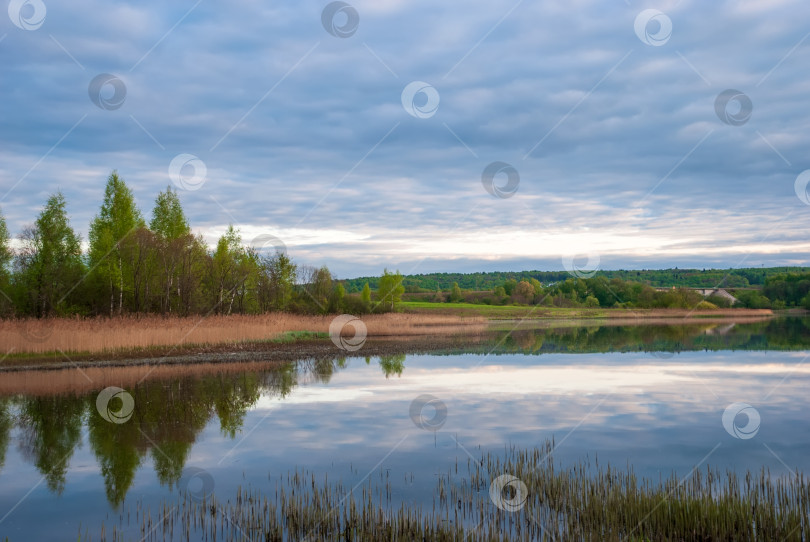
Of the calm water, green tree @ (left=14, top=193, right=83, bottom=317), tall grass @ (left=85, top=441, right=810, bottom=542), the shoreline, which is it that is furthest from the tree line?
tall grass @ (left=85, top=441, right=810, bottom=542)

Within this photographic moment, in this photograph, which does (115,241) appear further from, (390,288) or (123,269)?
(390,288)

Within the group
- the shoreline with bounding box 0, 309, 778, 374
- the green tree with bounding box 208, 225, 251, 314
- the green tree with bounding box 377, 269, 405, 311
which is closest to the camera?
the shoreline with bounding box 0, 309, 778, 374

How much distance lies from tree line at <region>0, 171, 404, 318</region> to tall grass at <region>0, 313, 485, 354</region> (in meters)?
5.32

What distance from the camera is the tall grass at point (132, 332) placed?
30.2 meters

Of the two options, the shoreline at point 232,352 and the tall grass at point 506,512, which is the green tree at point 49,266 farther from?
the tall grass at point 506,512

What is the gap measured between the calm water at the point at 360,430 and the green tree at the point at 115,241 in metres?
24.3

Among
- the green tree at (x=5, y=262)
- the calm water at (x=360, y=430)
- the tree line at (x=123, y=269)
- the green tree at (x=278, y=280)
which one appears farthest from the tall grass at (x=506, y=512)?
the green tree at (x=278, y=280)

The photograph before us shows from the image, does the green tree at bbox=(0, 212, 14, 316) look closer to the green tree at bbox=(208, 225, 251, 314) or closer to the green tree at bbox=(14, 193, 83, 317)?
the green tree at bbox=(14, 193, 83, 317)

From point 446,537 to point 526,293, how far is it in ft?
424

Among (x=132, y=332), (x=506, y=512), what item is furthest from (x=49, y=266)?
(x=506, y=512)

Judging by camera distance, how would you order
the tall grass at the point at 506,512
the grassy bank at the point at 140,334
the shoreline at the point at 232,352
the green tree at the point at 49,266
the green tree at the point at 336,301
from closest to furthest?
1. the tall grass at the point at 506,512
2. the shoreline at the point at 232,352
3. the grassy bank at the point at 140,334
4. the green tree at the point at 49,266
5. the green tree at the point at 336,301

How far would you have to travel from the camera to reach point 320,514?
29.5 ft

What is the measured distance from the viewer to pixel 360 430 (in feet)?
49.9

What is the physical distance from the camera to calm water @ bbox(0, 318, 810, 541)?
1083cm
